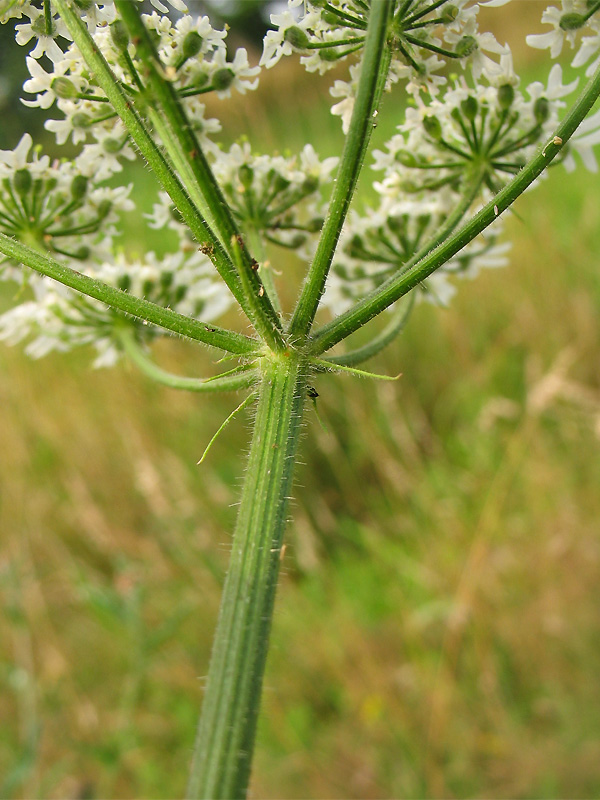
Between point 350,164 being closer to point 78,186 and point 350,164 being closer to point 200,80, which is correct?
point 200,80

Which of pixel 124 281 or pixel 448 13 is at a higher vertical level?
pixel 448 13

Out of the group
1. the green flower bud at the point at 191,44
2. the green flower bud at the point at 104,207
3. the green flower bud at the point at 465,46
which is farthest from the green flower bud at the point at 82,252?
the green flower bud at the point at 465,46

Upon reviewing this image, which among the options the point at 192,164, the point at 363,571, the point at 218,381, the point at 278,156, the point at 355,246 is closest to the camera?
the point at 192,164

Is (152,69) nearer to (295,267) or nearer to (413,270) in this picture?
(413,270)

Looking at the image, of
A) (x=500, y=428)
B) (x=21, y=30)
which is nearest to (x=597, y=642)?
(x=500, y=428)

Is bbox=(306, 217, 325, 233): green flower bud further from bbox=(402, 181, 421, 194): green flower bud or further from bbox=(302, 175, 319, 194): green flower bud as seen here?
bbox=(402, 181, 421, 194): green flower bud

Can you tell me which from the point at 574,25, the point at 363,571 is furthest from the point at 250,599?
the point at 363,571

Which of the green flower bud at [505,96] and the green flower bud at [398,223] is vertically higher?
the green flower bud at [505,96]

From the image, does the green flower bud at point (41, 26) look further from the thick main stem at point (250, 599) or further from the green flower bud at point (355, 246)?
the green flower bud at point (355, 246)
